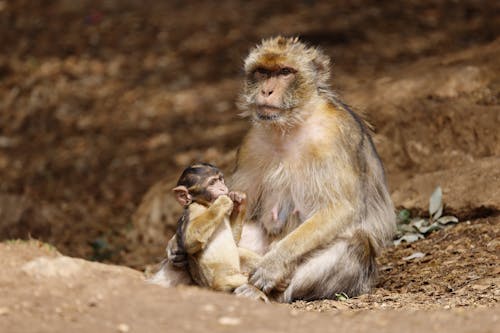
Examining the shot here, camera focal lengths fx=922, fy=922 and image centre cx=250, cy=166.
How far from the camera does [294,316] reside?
5.67 meters

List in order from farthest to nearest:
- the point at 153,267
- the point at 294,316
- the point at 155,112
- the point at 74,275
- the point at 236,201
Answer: the point at 155,112 → the point at 153,267 → the point at 236,201 → the point at 74,275 → the point at 294,316

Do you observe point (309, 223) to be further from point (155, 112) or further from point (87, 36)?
point (87, 36)

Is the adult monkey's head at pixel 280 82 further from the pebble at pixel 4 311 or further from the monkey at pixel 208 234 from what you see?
the pebble at pixel 4 311

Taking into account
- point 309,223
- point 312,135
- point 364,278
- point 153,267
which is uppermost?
point 312,135

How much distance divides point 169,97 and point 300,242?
822 centimetres

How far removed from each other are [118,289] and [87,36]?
1251 cm

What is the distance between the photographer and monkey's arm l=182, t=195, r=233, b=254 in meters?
6.93

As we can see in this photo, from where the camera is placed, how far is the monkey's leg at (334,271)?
756cm

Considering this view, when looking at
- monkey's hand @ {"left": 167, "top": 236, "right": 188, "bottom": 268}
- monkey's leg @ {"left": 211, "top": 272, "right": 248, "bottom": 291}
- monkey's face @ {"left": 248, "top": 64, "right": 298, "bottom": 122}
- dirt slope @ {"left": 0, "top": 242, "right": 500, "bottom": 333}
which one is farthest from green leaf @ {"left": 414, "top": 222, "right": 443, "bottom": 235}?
dirt slope @ {"left": 0, "top": 242, "right": 500, "bottom": 333}

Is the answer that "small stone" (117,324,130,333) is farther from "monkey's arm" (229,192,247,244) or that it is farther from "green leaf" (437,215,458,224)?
"green leaf" (437,215,458,224)

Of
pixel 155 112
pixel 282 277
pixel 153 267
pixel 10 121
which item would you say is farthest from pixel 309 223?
pixel 10 121

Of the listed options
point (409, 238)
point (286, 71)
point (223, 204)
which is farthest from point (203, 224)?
point (409, 238)

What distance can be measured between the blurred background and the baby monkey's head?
3.32 m

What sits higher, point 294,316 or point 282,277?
point 294,316
